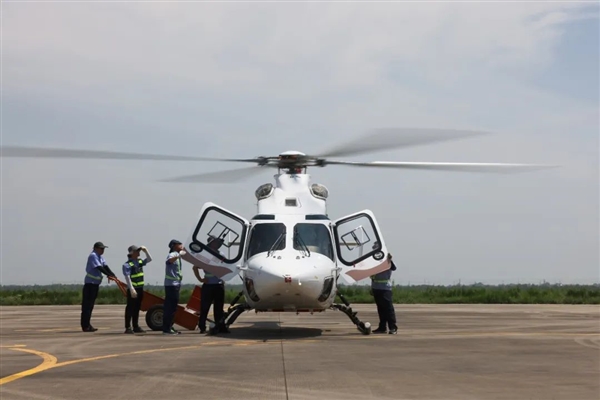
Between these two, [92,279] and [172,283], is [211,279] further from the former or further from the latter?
[92,279]

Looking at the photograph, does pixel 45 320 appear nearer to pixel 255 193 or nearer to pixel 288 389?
pixel 255 193

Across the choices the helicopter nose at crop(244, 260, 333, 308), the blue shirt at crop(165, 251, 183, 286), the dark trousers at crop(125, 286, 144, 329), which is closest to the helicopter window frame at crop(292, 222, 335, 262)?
the helicopter nose at crop(244, 260, 333, 308)

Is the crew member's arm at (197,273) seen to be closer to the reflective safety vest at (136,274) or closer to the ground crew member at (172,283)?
the ground crew member at (172,283)

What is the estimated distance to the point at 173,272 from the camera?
58.2ft

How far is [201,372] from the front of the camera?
10508 millimetres

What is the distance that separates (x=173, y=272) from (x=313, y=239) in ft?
11.2

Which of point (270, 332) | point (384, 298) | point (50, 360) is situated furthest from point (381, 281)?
point (50, 360)

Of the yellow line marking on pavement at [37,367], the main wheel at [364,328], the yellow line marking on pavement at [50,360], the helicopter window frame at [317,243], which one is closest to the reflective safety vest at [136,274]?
the yellow line marking on pavement at [50,360]

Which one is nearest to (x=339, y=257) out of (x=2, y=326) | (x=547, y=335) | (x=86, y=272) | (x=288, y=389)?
(x=547, y=335)

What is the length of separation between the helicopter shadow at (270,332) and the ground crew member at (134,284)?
2.09 m

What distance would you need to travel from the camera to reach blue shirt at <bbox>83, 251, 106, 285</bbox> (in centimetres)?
1855

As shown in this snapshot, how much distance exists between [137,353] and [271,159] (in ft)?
20.3

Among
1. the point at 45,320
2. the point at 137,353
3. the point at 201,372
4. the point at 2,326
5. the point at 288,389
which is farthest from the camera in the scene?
the point at 45,320

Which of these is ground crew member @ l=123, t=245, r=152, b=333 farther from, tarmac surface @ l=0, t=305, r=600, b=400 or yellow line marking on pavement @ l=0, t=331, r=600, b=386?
yellow line marking on pavement @ l=0, t=331, r=600, b=386
